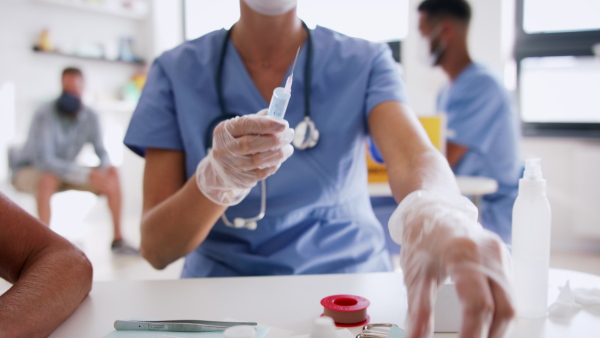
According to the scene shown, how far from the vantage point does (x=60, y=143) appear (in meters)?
3.18

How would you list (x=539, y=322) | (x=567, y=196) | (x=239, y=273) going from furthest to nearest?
(x=567, y=196) < (x=239, y=273) < (x=539, y=322)

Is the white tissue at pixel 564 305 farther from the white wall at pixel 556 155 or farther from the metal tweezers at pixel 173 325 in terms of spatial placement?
the white wall at pixel 556 155

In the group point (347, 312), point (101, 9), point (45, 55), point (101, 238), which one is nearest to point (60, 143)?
point (101, 238)

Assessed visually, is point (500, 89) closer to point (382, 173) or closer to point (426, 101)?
point (382, 173)

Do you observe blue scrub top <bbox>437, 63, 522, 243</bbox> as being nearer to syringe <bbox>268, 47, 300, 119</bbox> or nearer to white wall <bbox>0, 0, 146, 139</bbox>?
syringe <bbox>268, 47, 300, 119</bbox>

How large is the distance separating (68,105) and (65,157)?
347 mm

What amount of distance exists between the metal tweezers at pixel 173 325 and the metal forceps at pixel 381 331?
0.53ft

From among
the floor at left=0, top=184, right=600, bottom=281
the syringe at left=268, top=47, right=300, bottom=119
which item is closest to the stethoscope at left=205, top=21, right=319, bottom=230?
the syringe at left=268, top=47, right=300, bottom=119

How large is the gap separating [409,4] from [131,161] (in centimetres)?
259

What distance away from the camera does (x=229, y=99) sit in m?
0.98

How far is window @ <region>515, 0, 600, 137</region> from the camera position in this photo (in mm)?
3119

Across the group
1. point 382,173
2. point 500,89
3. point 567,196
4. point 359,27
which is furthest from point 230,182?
point 567,196

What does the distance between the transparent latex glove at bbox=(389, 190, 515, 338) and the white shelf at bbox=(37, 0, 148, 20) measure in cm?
379

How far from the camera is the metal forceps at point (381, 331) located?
54 centimetres
